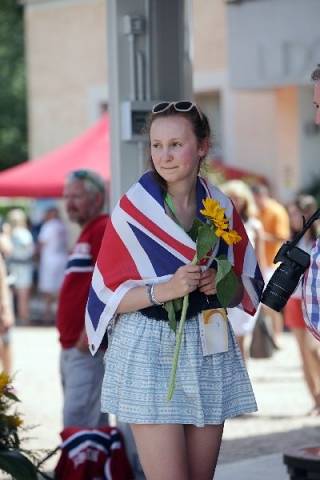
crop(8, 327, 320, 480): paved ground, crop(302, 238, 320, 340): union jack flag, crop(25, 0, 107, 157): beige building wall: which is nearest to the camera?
crop(302, 238, 320, 340): union jack flag

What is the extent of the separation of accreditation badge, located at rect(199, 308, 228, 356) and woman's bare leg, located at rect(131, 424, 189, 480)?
0.29m

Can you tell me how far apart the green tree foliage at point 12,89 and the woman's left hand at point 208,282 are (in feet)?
129

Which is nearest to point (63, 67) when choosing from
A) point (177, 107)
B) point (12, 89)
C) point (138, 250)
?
point (12, 89)

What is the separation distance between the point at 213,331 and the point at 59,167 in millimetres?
12752

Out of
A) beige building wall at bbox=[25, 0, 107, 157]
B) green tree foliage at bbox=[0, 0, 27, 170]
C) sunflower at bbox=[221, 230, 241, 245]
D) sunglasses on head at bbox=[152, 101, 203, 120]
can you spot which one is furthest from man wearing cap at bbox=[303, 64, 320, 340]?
green tree foliage at bbox=[0, 0, 27, 170]

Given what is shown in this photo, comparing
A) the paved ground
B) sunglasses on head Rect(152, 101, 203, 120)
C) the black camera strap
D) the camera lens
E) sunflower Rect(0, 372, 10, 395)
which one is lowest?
the paved ground

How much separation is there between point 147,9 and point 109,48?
1.05 feet

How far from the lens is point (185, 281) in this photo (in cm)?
414

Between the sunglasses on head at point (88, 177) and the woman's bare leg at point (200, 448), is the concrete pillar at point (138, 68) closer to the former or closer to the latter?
the sunglasses on head at point (88, 177)

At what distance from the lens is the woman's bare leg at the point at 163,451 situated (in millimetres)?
4156

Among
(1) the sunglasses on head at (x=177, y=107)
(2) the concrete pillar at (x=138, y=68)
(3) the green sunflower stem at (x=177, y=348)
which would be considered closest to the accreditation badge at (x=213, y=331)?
(3) the green sunflower stem at (x=177, y=348)

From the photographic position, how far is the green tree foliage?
142 ft

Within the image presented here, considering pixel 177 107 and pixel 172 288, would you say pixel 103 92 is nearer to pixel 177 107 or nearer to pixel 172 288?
pixel 177 107

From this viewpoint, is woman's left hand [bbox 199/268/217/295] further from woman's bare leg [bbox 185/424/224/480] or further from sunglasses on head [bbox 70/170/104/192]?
sunglasses on head [bbox 70/170/104/192]
